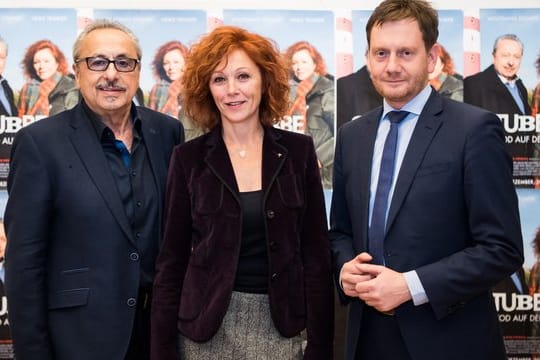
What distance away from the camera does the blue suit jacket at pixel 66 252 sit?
225cm

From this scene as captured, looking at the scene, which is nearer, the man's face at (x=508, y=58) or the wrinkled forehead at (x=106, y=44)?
the wrinkled forehead at (x=106, y=44)

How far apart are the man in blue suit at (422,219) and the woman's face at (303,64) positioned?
1.74 meters

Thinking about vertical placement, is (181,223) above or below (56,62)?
below

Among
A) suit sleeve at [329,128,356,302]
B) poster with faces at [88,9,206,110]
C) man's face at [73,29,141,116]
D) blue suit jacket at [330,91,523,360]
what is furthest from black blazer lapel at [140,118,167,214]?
poster with faces at [88,9,206,110]

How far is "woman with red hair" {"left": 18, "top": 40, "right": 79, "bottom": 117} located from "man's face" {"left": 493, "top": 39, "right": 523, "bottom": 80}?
2.80m

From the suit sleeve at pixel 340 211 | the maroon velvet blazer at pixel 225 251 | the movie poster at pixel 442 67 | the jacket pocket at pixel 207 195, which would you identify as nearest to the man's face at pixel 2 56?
the movie poster at pixel 442 67

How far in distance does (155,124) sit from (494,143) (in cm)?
138

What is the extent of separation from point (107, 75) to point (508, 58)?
281 cm

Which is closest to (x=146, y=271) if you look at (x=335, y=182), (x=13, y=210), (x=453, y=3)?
(x=13, y=210)

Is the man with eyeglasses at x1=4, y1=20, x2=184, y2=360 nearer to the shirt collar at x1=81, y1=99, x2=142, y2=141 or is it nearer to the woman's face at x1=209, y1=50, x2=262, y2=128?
the shirt collar at x1=81, y1=99, x2=142, y2=141

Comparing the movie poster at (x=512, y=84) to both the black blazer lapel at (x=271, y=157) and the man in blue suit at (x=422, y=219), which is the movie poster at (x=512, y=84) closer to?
the man in blue suit at (x=422, y=219)

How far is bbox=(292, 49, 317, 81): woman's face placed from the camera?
13.3 ft

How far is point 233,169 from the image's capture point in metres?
2.21

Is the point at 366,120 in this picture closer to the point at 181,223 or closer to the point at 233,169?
the point at 233,169
